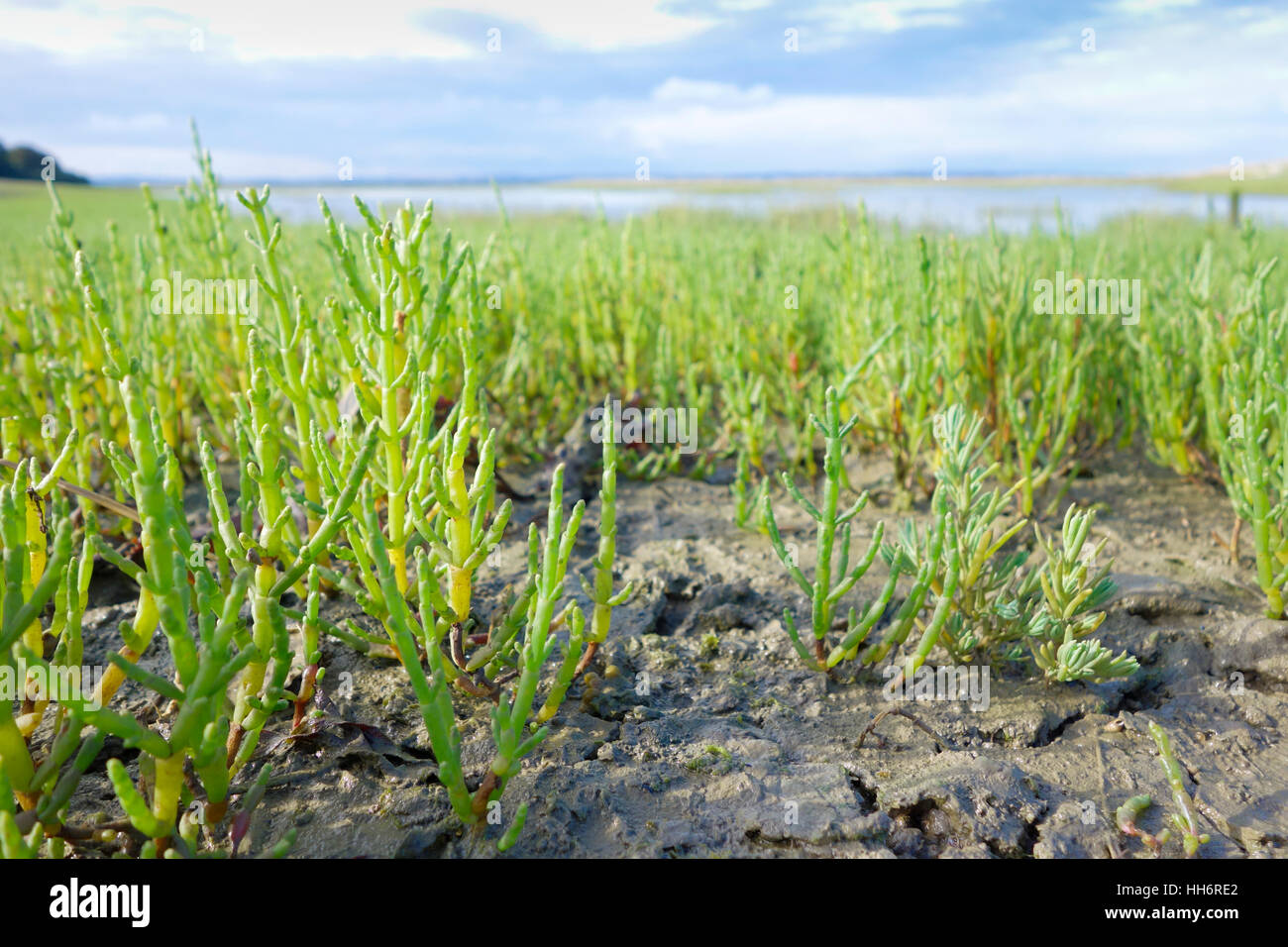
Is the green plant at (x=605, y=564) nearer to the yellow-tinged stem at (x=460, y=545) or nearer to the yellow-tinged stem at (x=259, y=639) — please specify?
the yellow-tinged stem at (x=460, y=545)

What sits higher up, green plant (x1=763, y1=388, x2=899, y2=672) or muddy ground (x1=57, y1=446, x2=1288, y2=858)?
green plant (x1=763, y1=388, x2=899, y2=672)

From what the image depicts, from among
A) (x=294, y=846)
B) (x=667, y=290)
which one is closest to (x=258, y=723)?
(x=294, y=846)

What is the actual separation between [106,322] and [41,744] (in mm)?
947

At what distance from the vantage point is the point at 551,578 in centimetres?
162

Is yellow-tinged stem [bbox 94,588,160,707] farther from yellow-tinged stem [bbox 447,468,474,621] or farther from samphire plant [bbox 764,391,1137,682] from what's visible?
samphire plant [bbox 764,391,1137,682]

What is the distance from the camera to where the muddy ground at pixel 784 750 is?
65.3 inches

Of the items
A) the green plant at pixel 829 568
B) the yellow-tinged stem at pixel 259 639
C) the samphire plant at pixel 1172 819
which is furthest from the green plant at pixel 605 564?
the samphire plant at pixel 1172 819

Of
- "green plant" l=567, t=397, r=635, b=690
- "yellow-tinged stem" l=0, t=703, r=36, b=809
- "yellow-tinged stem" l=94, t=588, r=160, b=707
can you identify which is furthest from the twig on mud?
"yellow-tinged stem" l=0, t=703, r=36, b=809

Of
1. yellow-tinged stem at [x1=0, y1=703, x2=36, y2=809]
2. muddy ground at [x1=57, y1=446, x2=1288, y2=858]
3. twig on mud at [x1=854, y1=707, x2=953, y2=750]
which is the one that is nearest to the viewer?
yellow-tinged stem at [x1=0, y1=703, x2=36, y2=809]

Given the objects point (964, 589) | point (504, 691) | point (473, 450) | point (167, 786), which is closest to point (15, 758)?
point (167, 786)

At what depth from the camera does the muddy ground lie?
166cm

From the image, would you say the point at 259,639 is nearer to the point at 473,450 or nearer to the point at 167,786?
the point at 167,786

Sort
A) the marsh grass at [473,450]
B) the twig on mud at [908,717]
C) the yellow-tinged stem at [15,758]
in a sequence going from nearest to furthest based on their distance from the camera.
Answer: the yellow-tinged stem at [15,758] < the marsh grass at [473,450] < the twig on mud at [908,717]

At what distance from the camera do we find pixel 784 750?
6.28 ft
